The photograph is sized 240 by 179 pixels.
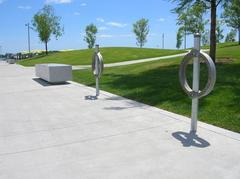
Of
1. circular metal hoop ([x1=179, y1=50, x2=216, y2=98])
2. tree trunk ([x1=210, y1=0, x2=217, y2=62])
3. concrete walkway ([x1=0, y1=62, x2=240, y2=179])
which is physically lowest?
concrete walkway ([x1=0, y1=62, x2=240, y2=179])

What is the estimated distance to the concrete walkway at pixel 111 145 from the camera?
13.4ft

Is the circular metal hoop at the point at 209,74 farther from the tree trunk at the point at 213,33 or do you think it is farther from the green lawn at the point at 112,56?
the green lawn at the point at 112,56

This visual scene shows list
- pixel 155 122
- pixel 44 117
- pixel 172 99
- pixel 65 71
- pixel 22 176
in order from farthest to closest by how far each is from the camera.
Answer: pixel 65 71 → pixel 172 99 → pixel 44 117 → pixel 155 122 → pixel 22 176

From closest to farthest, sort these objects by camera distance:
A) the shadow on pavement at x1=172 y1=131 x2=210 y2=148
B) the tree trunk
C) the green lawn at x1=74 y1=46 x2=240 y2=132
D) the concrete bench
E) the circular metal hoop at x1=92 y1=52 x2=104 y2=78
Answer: the shadow on pavement at x1=172 y1=131 x2=210 y2=148
the green lawn at x1=74 y1=46 x2=240 y2=132
the circular metal hoop at x1=92 y1=52 x2=104 y2=78
the concrete bench
the tree trunk

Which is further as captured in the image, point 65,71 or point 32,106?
point 65,71

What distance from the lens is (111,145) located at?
5086 millimetres

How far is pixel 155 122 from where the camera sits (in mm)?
6441

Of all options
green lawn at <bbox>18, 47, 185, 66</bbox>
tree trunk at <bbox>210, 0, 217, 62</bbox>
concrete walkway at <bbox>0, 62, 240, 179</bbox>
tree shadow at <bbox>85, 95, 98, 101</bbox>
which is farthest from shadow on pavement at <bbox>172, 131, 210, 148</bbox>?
green lawn at <bbox>18, 47, 185, 66</bbox>

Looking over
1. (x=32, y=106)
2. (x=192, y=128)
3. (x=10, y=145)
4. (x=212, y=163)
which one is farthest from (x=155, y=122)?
(x=32, y=106)

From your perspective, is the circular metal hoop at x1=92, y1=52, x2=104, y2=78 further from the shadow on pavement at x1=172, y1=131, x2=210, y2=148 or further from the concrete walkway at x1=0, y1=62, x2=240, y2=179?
the shadow on pavement at x1=172, y1=131, x2=210, y2=148

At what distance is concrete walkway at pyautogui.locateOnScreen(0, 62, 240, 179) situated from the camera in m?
4.08

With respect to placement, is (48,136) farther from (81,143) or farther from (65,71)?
(65,71)

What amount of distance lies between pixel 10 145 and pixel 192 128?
2.99 meters

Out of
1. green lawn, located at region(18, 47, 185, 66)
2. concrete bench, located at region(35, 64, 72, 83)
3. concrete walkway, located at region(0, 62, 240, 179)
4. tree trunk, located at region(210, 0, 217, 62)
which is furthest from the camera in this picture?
green lawn, located at region(18, 47, 185, 66)
